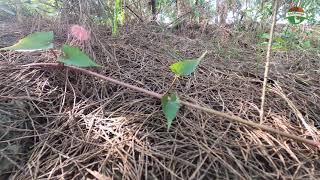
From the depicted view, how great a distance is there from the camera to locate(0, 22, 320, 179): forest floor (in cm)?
104

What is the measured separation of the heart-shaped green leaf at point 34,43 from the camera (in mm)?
1193

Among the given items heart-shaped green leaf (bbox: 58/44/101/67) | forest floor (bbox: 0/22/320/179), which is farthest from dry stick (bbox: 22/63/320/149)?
heart-shaped green leaf (bbox: 58/44/101/67)

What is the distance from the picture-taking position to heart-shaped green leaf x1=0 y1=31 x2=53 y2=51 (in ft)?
3.92

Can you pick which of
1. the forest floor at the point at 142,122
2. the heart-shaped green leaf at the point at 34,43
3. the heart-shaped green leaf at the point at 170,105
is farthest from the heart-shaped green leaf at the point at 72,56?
the heart-shaped green leaf at the point at 170,105

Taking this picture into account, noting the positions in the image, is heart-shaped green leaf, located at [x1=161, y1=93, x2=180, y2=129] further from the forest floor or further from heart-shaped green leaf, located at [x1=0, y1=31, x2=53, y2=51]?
heart-shaped green leaf, located at [x1=0, y1=31, x2=53, y2=51]

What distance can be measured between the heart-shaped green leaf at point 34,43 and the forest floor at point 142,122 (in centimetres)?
22

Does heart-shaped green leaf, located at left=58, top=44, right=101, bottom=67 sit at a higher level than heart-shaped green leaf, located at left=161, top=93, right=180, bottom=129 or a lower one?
higher

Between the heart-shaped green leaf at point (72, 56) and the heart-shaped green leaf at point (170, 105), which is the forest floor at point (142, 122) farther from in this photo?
the heart-shaped green leaf at point (72, 56)

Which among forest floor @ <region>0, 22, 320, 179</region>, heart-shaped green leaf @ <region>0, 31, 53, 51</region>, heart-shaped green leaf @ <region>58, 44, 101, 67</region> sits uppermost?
heart-shaped green leaf @ <region>0, 31, 53, 51</region>

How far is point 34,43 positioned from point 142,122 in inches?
21.1

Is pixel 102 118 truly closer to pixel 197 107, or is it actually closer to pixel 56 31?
pixel 197 107

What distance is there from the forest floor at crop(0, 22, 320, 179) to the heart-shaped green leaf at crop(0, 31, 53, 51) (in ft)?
0.72

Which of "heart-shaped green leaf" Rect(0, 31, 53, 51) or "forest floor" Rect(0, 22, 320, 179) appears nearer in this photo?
"forest floor" Rect(0, 22, 320, 179)

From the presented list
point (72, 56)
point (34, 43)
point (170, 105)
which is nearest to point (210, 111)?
point (170, 105)
